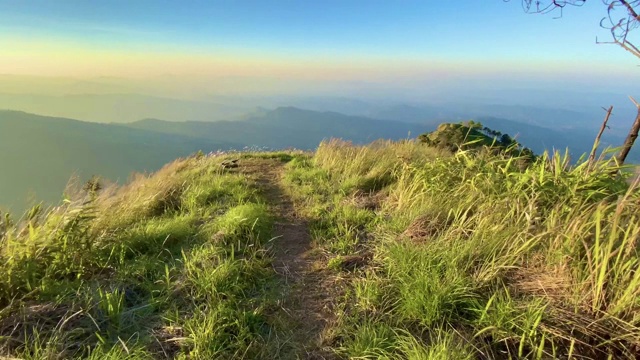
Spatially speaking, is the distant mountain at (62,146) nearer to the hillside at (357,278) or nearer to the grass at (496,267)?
the hillside at (357,278)

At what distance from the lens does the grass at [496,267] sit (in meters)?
2.17

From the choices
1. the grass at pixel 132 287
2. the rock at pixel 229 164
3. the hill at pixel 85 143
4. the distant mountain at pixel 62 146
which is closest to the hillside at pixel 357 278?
the grass at pixel 132 287

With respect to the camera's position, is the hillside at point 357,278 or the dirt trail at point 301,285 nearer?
the hillside at point 357,278

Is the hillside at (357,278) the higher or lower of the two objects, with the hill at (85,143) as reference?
higher

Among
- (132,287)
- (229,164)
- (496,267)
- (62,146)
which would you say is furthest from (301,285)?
(62,146)

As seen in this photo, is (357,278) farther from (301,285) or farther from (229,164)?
(229,164)

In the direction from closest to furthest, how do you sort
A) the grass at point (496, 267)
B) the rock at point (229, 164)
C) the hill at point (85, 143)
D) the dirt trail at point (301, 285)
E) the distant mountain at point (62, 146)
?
the grass at point (496, 267) → the dirt trail at point (301, 285) → the rock at point (229, 164) → the hill at point (85, 143) → the distant mountain at point (62, 146)

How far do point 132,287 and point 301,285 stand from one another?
4.72ft

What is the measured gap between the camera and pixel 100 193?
5.52 m

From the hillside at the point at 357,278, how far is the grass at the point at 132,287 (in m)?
0.01

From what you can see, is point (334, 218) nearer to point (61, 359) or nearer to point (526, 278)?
point (526, 278)

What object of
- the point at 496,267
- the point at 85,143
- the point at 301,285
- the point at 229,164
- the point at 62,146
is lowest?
the point at 62,146

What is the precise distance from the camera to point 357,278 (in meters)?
3.14

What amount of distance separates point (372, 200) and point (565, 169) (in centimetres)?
241
